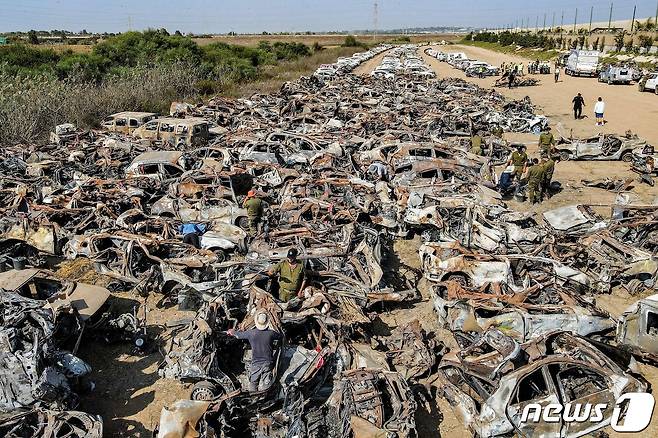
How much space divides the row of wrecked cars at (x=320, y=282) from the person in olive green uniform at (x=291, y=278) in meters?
0.30

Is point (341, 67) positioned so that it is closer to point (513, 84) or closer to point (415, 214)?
point (513, 84)

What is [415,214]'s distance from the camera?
12.4 m

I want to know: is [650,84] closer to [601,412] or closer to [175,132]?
[175,132]

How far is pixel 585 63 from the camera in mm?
47688

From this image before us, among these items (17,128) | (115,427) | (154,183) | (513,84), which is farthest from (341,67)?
(115,427)

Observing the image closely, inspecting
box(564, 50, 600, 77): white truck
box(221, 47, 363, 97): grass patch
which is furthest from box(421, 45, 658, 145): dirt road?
box(221, 47, 363, 97): grass patch

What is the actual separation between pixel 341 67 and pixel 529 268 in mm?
47380

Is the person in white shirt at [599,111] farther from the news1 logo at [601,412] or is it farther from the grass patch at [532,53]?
the grass patch at [532,53]

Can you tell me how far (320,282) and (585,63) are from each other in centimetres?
4858

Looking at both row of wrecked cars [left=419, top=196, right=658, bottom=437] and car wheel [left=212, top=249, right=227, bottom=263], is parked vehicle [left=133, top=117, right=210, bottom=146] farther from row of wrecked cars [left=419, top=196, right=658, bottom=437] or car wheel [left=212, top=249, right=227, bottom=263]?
row of wrecked cars [left=419, top=196, right=658, bottom=437]

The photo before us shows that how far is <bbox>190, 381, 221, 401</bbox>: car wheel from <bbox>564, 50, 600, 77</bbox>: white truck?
169 feet

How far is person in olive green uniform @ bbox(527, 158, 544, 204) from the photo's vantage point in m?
15.3

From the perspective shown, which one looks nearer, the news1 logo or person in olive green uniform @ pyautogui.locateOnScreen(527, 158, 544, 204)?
the news1 logo

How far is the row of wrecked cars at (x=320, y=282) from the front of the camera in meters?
6.37
